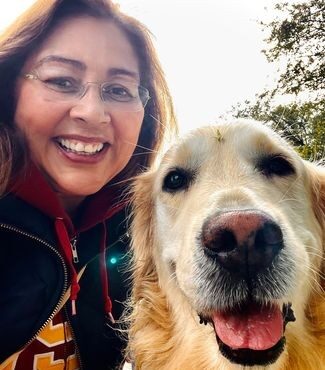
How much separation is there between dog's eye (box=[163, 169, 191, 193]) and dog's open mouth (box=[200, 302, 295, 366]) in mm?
889

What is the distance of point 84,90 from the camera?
315 centimetres

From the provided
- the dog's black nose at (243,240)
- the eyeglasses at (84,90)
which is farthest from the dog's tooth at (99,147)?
the dog's black nose at (243,240)

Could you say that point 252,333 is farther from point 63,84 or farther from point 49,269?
point 63,84

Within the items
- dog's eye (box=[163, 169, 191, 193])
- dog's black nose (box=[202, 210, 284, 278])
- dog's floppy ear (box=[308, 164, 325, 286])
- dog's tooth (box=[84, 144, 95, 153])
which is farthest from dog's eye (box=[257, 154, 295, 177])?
dog's tooth (box=[84, 144, 95, 153])

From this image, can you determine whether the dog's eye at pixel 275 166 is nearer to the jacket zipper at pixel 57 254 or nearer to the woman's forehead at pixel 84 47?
the woman's forehead at pixel 84 47

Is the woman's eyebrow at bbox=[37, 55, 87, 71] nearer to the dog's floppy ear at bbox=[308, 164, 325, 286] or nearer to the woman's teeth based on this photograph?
the woman's teeth

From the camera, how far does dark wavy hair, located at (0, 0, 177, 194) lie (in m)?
3.07

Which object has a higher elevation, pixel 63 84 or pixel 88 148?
pixel 63 84

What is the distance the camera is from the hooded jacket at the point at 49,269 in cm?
280

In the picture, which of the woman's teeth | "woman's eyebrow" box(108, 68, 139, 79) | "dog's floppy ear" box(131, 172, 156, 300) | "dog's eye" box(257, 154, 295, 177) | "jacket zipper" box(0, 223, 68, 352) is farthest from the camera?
"dog's floppy ear" box(131, 172, 156, 300)

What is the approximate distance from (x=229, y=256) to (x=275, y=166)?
998 millimetres

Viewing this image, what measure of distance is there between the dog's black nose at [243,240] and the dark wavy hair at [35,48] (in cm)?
137

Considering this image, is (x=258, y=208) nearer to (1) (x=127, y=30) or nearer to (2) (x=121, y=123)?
(2) (x=121, y=123)

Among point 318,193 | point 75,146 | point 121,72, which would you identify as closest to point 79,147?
point 75,146
